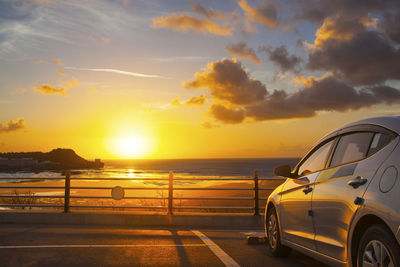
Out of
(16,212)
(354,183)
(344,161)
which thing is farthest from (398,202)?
(16,212)

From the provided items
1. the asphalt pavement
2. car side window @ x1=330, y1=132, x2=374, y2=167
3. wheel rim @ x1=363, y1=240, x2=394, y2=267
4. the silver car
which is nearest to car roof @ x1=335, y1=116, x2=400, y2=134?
the silver car

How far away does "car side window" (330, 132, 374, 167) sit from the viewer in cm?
442

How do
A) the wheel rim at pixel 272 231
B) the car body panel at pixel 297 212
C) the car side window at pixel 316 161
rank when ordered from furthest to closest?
1. the wheel rim at pixel 272 231
2. the car side window at pixel 316 161
3. the car body panel at pixel 297 212

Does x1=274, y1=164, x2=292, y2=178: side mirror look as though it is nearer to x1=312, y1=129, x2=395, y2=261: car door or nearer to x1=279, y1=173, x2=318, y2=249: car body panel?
x1=279, y1=173, x2=318, y2=249: car body panel

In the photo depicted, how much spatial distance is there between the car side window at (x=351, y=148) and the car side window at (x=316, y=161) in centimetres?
28

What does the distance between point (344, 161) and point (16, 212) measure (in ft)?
31.5

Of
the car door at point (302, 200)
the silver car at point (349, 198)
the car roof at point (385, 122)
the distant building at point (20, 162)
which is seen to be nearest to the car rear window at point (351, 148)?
the silver car at point (349, 198)

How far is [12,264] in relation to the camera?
6070mm

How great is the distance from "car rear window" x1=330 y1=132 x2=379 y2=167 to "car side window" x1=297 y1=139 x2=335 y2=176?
282mm

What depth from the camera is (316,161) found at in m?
5.78

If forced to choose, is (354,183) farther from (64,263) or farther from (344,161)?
(64,263)

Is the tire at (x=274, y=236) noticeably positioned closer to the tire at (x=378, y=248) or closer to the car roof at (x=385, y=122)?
the car roof at (x=385, y=122)

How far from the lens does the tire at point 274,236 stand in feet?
22.0

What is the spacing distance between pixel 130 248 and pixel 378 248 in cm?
486
